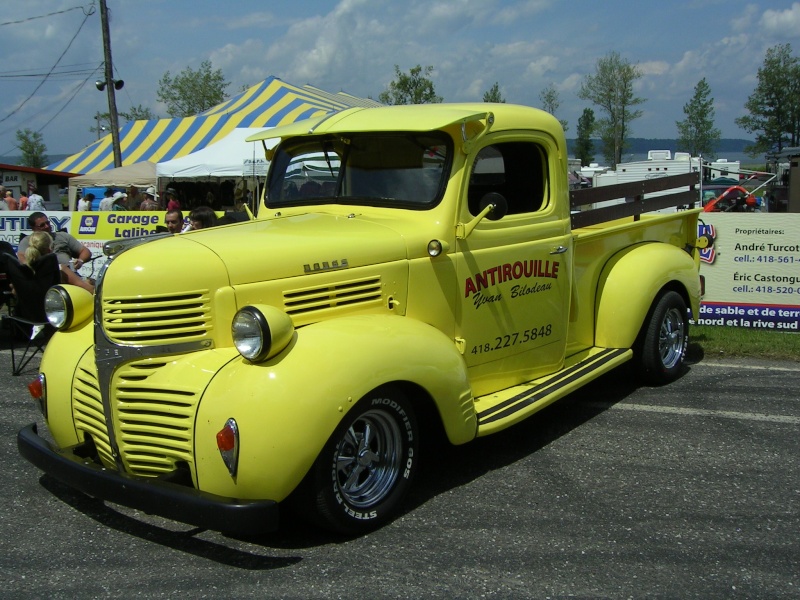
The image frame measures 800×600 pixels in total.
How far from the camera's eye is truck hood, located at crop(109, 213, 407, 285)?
12.5ft

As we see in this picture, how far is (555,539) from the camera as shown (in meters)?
3.84

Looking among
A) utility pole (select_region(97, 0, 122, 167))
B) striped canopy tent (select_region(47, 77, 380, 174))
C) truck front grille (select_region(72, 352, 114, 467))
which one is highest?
utility pole (select_region(97, 0, 122, 167))

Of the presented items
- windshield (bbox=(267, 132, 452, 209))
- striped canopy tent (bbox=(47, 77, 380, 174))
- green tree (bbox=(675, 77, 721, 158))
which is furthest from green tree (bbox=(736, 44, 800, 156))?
windshield (bbox=(267, 132, 452, 209))

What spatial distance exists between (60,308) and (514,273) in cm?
266

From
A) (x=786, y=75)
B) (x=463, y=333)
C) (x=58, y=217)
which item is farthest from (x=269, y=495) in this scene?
(x=786, y=75)

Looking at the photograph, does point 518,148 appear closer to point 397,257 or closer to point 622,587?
point 397,257

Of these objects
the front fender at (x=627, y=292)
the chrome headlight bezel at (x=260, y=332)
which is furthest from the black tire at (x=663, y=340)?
the chrome headlight bezel at (x=260, y=332)

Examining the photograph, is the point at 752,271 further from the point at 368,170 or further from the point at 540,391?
the point at 368,170

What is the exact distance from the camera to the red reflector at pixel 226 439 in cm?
336

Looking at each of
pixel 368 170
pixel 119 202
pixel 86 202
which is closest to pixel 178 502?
pixel 368 170

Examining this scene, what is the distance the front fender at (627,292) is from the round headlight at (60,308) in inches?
143

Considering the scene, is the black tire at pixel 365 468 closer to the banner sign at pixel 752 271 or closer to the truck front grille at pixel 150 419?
the truck front grille at pixel 150 419

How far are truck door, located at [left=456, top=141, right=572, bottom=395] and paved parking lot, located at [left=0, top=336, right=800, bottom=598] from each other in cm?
57

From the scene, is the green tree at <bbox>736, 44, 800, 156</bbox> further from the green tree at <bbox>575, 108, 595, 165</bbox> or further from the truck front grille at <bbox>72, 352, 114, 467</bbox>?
the truck front grille at <bbox>72, 352, 114, 467</bbox>
